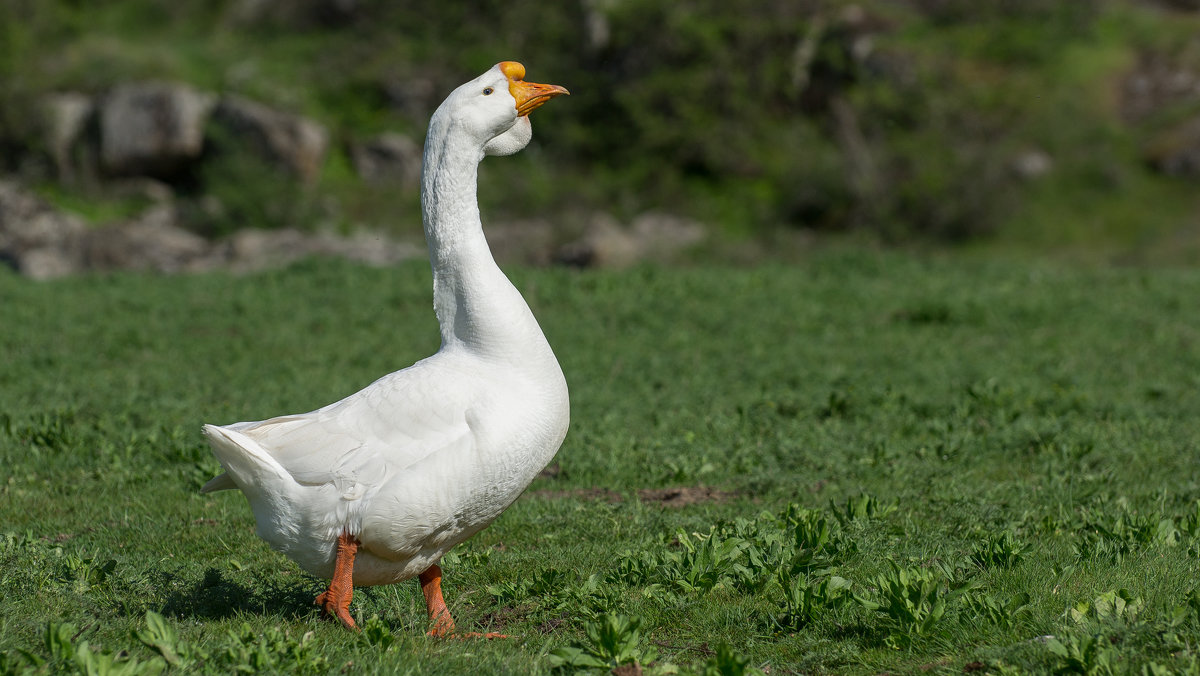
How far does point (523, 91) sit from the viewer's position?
468cm

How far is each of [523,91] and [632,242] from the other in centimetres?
1397

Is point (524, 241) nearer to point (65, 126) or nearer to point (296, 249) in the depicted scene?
point (296, 249)

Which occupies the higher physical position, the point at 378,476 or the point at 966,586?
the point at 378,476

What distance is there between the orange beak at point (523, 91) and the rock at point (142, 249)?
1389 centimetres

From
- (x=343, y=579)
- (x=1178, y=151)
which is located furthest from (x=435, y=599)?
(x=1178, y=151)

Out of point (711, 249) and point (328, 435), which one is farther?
point (711, 249)

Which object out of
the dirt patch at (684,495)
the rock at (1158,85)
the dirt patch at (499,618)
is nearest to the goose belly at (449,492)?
the dirt patch at (499,618)

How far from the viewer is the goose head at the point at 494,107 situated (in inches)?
180

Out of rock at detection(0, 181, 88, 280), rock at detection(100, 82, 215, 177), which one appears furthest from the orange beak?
rock at detection(100, 82, 215, 177)

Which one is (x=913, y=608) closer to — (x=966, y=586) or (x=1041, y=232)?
(x=966, y=586)

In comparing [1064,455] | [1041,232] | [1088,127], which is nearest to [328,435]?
[1064,455]

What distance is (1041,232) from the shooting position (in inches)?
803

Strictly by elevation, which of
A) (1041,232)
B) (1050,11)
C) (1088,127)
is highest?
(1050,11)

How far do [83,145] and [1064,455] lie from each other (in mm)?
22184
